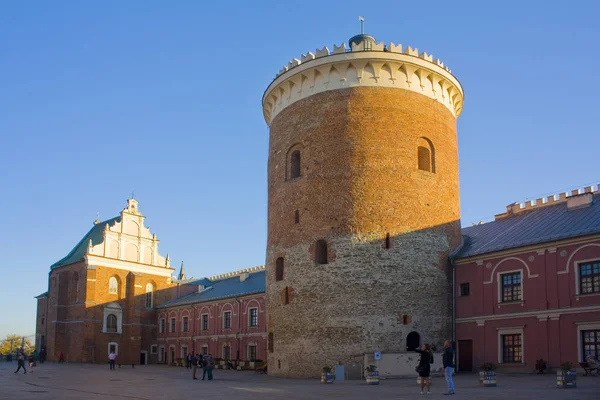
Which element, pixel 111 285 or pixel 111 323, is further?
pixel 111 285

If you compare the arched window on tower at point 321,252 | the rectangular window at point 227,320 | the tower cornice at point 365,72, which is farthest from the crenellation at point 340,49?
the rectangular window at point 227,320

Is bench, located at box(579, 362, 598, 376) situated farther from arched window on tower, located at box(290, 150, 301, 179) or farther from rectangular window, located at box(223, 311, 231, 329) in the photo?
rectangular window, located at box(223, 311, 231, 329)

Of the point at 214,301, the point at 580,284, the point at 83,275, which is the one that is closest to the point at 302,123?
the point at 580,284

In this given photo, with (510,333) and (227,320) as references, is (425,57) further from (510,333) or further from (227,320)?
(227,320)

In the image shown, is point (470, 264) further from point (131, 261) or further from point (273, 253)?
point (131, 261)

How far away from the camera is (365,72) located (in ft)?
99.7

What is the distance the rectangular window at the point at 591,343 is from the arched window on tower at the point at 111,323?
139ft

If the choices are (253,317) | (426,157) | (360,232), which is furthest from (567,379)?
(253,317)

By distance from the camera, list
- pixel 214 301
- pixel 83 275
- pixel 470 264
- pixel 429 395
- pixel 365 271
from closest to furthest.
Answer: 1. pixel 429 395
2. pixel 365 271
3. pixel 470 264
4. pixel 214 301
5. pixel 83 275

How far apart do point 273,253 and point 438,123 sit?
34.2 ft

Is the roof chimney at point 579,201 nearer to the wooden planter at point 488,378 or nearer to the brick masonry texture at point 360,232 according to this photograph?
the brick masonry texture at point 360,232

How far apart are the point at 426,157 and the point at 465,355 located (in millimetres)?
9604

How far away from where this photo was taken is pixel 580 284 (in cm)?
2616

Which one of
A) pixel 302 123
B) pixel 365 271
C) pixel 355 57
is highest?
pixel 355 57
